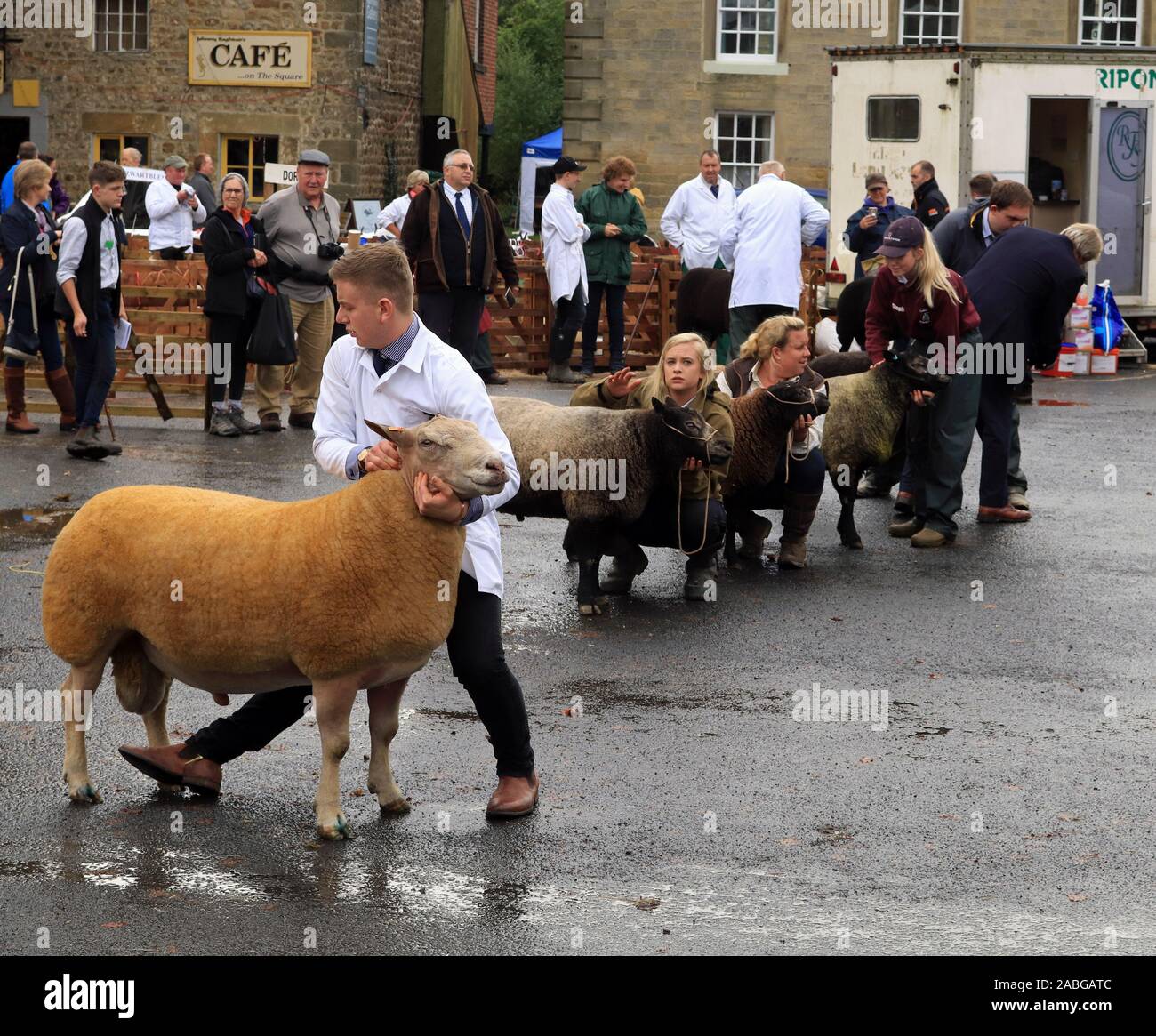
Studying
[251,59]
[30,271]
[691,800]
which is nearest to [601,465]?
[691,800]

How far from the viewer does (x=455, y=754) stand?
7082 mm

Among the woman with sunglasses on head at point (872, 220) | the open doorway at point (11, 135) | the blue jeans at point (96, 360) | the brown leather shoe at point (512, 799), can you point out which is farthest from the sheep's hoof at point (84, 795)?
the open doorway at point (11, 135)

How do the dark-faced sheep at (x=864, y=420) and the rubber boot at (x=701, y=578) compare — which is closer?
the rubber boot at (x=701, y=578)

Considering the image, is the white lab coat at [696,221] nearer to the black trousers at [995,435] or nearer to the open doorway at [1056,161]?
the open doorway at [1056,161]

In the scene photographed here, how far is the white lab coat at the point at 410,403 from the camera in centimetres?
599

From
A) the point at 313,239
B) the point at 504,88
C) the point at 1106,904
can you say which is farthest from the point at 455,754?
the point at 504,88

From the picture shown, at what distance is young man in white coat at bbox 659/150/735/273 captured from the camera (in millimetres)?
20953

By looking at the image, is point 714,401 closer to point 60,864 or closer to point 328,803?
point 328,803

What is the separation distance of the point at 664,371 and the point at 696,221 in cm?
1139

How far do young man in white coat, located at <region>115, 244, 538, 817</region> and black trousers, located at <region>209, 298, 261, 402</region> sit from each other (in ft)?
30.4

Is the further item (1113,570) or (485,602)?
(1113,570)

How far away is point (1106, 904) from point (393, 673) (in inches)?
91.7

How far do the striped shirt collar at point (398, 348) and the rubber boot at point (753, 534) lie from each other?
5.19 metres

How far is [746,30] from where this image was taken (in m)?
34.6
